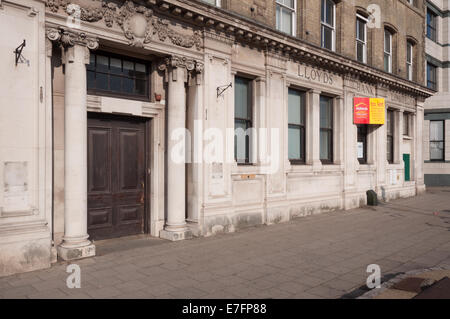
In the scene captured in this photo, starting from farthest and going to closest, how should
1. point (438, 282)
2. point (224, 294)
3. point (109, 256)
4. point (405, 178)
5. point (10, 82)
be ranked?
point (405, 178) < point (109, 256) < point (10, 82) < point (438, 282) < point (224, 294)

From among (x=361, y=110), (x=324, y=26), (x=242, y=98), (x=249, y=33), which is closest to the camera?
(x=249, y=33)

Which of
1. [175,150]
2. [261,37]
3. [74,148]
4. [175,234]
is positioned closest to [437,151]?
[261,37]

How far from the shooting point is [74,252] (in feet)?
23.4

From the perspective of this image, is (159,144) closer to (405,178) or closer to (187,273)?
(187,273)

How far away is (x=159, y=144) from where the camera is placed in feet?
31.0

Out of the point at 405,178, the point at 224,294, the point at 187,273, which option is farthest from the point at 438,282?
the point at 405,178

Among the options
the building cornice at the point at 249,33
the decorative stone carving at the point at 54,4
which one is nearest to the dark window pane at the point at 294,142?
the building cornice at the point at 249,33

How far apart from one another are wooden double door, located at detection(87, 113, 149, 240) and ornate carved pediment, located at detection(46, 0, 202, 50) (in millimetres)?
1987

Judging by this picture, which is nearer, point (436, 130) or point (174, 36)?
point (174, 36)

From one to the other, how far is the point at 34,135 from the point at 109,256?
2757 mm

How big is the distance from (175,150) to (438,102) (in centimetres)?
2341

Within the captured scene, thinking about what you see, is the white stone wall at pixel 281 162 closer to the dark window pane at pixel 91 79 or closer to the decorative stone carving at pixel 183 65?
the decorative stone carving at pixel 183 65

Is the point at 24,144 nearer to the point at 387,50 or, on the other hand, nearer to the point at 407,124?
the point at 387,50

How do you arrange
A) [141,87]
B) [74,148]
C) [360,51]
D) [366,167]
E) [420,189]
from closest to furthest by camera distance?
[74,148], [141,87], [366,167], [360,51], [420,189]
